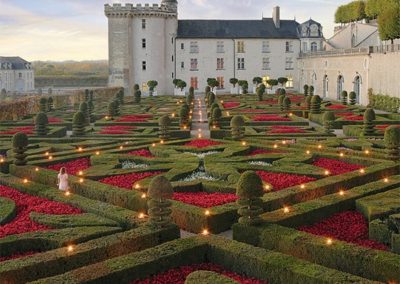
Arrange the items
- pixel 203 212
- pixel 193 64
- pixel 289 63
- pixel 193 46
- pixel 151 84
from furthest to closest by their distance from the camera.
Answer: pixel 289 63
pixel 193 64
pixel 193 46
pixel 151 84
pixel 203 212

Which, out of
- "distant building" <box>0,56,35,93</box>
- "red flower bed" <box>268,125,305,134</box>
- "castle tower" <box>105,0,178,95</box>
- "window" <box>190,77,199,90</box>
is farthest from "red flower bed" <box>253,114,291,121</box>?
"distant building" <box>0,56,35,93</box>

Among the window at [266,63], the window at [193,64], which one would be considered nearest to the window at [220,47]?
the window at [193,64]

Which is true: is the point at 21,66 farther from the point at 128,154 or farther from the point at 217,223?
the point at 217,223

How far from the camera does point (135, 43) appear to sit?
58.8 meters

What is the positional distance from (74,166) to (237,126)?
693 cm

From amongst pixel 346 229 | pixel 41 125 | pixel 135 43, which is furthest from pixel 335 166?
pixel 135 43

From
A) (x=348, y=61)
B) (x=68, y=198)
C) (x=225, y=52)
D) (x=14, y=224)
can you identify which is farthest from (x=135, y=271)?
(x=225, y=52)

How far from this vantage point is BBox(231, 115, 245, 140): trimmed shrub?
20.5 metres

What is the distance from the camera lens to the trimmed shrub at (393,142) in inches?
615

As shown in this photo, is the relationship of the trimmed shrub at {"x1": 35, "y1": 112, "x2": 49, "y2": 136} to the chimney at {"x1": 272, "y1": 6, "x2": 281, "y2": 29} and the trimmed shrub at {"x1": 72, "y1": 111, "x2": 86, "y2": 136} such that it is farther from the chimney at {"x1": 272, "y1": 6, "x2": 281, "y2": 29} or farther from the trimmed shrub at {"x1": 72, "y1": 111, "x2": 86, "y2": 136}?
the chimney at {"x1": 272, "y1": 6, "x2": 281, "y2": 29}

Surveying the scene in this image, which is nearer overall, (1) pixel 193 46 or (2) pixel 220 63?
(1) pixel 193 46

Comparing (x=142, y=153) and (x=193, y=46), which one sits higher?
(x=193, y=46)

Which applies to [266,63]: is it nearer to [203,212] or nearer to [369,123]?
[369,123]

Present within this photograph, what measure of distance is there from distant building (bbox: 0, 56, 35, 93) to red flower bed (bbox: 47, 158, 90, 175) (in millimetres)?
65356
